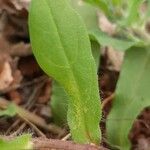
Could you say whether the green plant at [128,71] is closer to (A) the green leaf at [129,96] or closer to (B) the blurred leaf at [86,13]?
(A) the green leaf at [129,96]

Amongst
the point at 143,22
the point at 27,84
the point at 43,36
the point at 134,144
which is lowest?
the point at 134,144

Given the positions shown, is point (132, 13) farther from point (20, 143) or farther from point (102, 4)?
point (20, 143)

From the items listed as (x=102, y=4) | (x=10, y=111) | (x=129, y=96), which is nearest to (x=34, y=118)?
(x=10, y=111)

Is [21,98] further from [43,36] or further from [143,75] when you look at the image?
[43,36]

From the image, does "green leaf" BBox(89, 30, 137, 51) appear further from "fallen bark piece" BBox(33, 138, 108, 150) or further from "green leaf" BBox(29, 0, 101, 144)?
"fallen bark piece" BBox(33, 138, 108, 150)

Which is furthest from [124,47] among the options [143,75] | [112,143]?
[112,143]

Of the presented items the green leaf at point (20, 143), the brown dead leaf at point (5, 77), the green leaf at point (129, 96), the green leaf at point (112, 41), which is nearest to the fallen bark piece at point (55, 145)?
the green leaf at point (20, 143)
